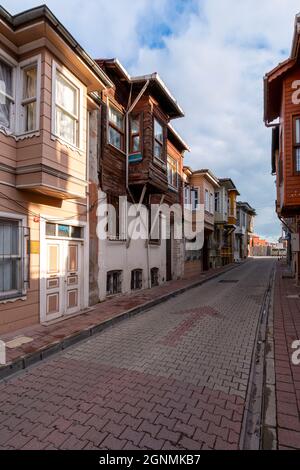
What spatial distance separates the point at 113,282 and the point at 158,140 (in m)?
6.32

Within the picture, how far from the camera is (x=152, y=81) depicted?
10648 mm

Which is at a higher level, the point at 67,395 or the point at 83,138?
the point at 83,138

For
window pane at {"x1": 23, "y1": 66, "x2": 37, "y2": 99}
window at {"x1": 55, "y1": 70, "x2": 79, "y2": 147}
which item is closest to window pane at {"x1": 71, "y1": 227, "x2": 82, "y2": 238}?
window at {"x1": 55, "y1": 70, "x2": 79, "y2": 147}

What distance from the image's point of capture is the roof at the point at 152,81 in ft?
31.8

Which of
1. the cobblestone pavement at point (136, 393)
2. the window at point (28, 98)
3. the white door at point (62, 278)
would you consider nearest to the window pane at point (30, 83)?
the window at point (28, 98)

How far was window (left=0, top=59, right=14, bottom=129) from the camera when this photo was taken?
6.13 meters

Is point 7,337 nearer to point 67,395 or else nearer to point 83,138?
point 67,395

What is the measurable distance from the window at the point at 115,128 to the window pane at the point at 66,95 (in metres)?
2.71

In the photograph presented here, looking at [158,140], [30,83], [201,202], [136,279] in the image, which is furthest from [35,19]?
[201,202]

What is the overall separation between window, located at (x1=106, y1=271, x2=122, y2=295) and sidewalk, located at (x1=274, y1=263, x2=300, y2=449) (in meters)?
5.29

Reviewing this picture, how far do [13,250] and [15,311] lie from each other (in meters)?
1.30

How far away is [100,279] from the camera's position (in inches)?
367
